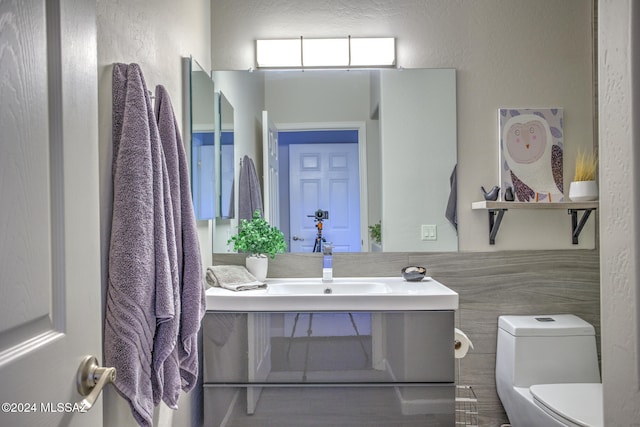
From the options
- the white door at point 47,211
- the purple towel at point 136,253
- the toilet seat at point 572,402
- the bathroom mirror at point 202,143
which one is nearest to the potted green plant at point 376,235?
the bathroom mirror at point 202,143

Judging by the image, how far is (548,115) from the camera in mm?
2436

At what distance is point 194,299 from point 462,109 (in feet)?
5.56

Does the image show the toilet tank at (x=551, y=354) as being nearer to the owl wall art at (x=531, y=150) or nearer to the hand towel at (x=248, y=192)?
the owl wall art at (x=531, y=150)

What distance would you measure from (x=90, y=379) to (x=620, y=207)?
105 centimetres

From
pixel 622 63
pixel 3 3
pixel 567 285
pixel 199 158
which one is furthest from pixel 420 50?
pixel 3 3

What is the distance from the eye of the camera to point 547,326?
7.29 ft

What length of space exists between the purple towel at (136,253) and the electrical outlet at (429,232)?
148cm

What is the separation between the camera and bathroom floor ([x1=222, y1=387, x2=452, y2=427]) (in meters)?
1.99

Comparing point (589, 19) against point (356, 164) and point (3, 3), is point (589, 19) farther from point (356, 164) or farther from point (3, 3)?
point (3, 3)

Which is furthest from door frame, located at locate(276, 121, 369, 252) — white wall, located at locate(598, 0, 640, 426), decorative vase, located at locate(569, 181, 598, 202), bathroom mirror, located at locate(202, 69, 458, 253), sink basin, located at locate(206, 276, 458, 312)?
white wall, located at locate(598, 0, 640, 426)

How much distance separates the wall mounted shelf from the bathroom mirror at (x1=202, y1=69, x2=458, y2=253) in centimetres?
19

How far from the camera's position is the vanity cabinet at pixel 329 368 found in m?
1.98

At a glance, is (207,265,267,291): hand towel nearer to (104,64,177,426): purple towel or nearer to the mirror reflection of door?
the mirror reflection of door

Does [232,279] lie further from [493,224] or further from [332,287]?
[493,224]
